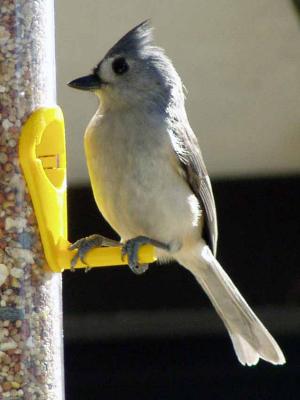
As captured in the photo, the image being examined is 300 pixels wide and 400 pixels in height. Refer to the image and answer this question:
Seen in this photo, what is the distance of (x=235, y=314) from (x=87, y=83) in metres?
1.06

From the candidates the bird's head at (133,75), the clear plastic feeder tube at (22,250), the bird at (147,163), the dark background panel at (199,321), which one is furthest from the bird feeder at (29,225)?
the dark background panel at (199,321)

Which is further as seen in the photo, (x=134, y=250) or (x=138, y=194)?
(x=138, y=194)

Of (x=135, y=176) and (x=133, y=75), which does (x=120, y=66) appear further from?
(x=135, y=176)

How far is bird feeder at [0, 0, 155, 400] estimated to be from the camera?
12.7 ft

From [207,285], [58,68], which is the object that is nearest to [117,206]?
[207,285]

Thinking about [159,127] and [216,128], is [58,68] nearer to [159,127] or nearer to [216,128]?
[216,128]

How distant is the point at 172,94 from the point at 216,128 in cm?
318

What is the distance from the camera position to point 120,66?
4523mm

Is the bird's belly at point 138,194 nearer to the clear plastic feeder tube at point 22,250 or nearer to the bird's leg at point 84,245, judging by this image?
the bird's leg at point 84,245

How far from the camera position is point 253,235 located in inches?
322

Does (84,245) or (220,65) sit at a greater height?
(84,245)

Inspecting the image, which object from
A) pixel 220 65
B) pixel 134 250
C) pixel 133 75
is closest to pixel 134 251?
pixel 134 250

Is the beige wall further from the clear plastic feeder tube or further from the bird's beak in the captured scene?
the clear plastic feeder tube

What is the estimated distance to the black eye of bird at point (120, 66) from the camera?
451cm
